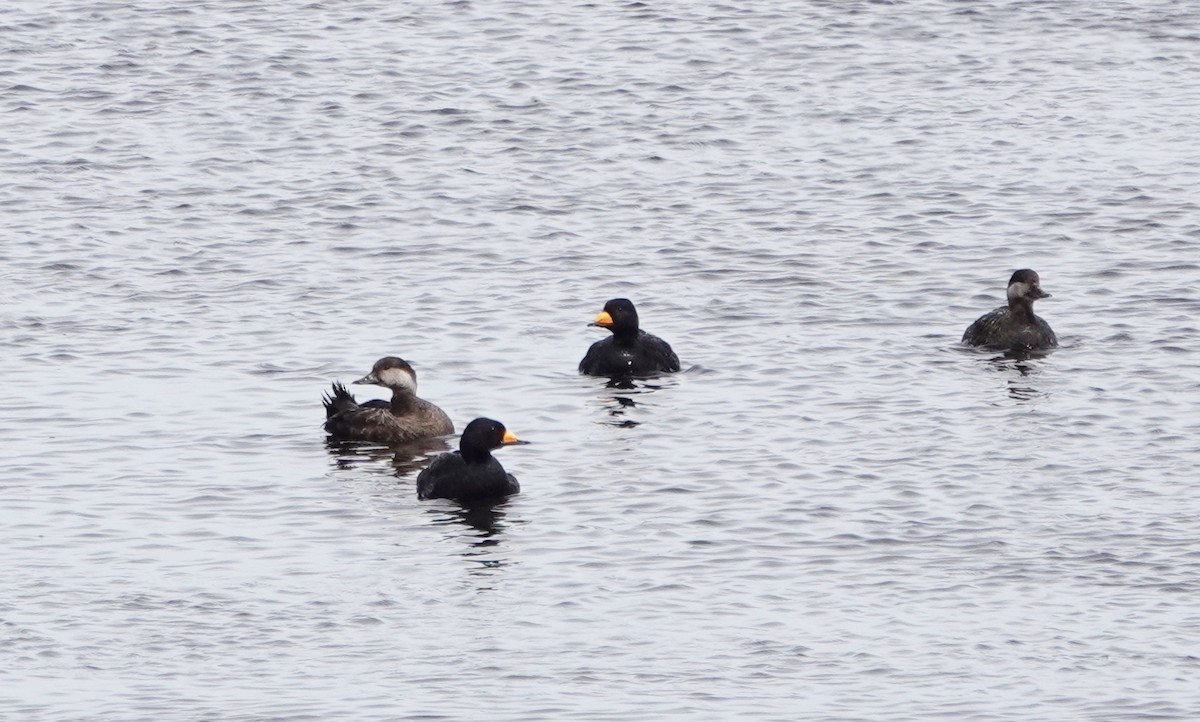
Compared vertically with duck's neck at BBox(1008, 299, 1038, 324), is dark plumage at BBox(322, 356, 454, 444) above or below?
below

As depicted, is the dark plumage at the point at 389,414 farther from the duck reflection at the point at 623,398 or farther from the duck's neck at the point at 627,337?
the duck's neck at the point at 627,337

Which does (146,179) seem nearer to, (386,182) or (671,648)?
(386,182)

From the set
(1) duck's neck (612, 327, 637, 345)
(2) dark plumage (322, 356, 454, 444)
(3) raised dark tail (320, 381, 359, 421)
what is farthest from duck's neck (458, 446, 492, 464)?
(1) duck's neck (612, 327, 637, 345)

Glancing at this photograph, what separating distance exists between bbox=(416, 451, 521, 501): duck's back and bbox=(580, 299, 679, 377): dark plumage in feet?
13.8

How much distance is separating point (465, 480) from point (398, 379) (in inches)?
108

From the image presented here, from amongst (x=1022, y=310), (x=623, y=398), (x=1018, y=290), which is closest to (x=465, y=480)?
(x=623, y=398)

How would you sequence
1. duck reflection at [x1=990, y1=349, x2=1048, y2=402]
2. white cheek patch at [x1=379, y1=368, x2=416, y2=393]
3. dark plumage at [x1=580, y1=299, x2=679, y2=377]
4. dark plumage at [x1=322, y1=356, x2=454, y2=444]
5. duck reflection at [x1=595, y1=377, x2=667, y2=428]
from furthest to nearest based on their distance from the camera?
1. dark plumage at [x1=580, y1=299, x2=679, y2=377]
2. duck reflection at [x1=990, y1=349, x2=1048, y2=402]
3. duck reflection at [x1=595, y1=377, x2=667, y2=428]
4. white cheek patch at [x1=379, y1=368, x2=416, y2=393]
5. dark plumage at [x1=322, y1=356, x2=454, y2=444]

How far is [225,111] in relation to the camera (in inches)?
1420

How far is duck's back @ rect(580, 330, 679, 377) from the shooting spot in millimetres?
23688

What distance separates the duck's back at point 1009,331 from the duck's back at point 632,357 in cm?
338

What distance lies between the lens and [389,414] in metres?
21.9

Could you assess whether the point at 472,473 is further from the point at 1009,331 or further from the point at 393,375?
the point at 1009,331

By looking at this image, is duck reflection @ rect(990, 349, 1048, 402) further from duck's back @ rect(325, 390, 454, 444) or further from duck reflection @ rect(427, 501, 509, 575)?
duck reflection @ rect(427, 501, 509, 575)

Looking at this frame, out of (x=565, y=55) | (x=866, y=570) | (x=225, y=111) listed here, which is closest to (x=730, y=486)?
(x=866, y=570)
